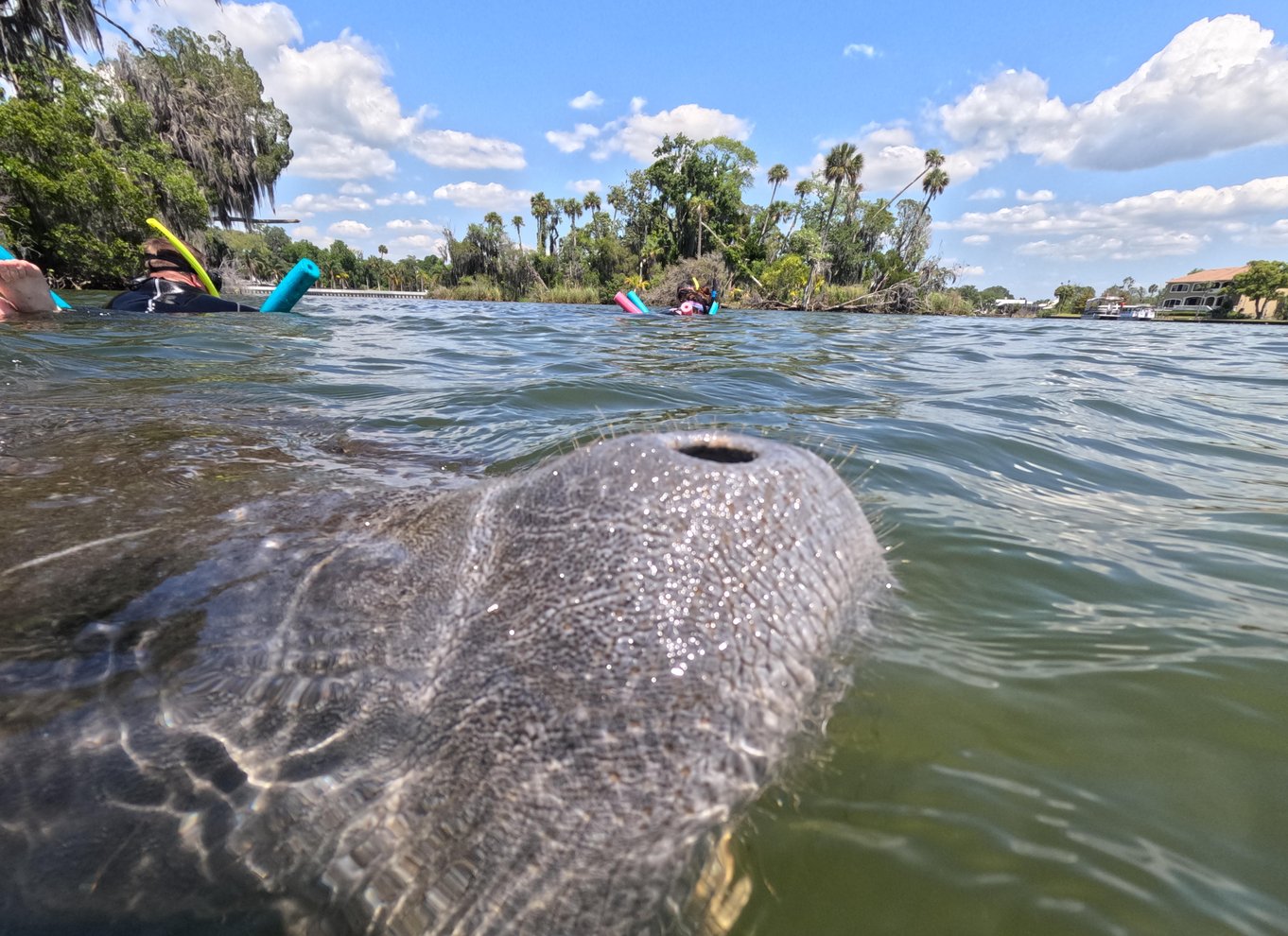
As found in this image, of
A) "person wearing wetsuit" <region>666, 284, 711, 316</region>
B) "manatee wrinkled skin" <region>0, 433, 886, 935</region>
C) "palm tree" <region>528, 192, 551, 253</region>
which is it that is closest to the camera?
"manatee wrinkled skin" <region>0, 433, 886, 935</region>

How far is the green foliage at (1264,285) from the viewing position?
6153 cm

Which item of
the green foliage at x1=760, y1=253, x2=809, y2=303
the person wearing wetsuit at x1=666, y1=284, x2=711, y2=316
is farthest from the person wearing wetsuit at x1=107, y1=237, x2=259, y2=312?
the green foliage at x1=760, y1=253, x2=809, y2=303

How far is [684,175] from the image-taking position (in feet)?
186

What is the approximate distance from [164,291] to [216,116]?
91.6 feet

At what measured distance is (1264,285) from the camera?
205 ft

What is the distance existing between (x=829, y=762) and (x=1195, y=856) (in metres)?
0.75

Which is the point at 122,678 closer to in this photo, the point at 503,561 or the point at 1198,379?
the point at 503,561

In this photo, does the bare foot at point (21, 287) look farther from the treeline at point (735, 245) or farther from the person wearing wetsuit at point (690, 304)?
the treeline at point (735, 245)

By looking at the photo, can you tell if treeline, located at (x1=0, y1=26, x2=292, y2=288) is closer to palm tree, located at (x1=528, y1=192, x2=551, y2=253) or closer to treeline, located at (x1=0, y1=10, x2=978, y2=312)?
treeline, located at (x1=0, y1=10, x2=978, y2=312)

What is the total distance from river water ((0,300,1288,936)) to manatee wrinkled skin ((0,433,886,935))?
32 cm

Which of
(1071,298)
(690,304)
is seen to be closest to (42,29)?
(690,304)

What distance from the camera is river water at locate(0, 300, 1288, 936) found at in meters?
1.29

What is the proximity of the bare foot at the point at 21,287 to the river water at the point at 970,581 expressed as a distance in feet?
13.8

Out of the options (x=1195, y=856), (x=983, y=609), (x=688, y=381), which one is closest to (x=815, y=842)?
(x=1195, y=856)
